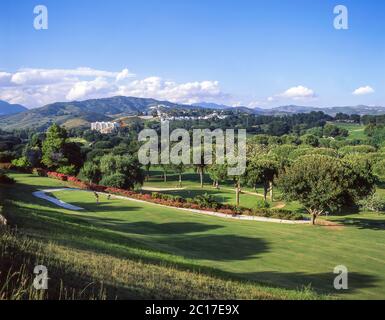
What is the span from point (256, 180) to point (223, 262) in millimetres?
44623

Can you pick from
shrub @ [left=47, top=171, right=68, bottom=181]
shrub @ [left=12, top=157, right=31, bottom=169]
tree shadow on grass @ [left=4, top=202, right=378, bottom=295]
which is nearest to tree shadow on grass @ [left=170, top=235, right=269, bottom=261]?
tree shadow on grass @ [left=4, top=202, right=378, bottom=295]

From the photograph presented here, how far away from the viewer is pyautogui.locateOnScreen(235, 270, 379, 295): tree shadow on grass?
22.7 metres

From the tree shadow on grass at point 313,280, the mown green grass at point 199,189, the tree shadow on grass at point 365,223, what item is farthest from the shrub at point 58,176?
the tree shadow on grass at point 313,280

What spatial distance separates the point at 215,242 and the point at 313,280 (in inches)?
401

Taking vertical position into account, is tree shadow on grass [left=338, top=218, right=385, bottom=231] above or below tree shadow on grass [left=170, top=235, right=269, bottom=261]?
below

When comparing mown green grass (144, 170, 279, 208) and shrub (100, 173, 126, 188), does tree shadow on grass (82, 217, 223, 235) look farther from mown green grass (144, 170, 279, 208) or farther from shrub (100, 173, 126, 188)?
shrub (100, 173, 126, 188)

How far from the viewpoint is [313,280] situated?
25656mm

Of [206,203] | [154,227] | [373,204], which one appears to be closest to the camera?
[154,227]

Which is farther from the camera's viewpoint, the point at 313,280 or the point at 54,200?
the point at 54,200

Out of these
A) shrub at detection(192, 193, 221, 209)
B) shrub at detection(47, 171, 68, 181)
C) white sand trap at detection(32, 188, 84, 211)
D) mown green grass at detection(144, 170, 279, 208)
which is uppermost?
shrub at detection(47, 171, 68, 181)

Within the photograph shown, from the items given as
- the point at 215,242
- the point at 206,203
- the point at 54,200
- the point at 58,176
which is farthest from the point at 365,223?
the point at 58,176

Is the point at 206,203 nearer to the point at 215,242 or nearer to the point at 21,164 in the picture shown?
the point at 215,242

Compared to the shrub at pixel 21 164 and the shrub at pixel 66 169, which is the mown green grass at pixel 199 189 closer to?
the shrub at pixel 66 169
